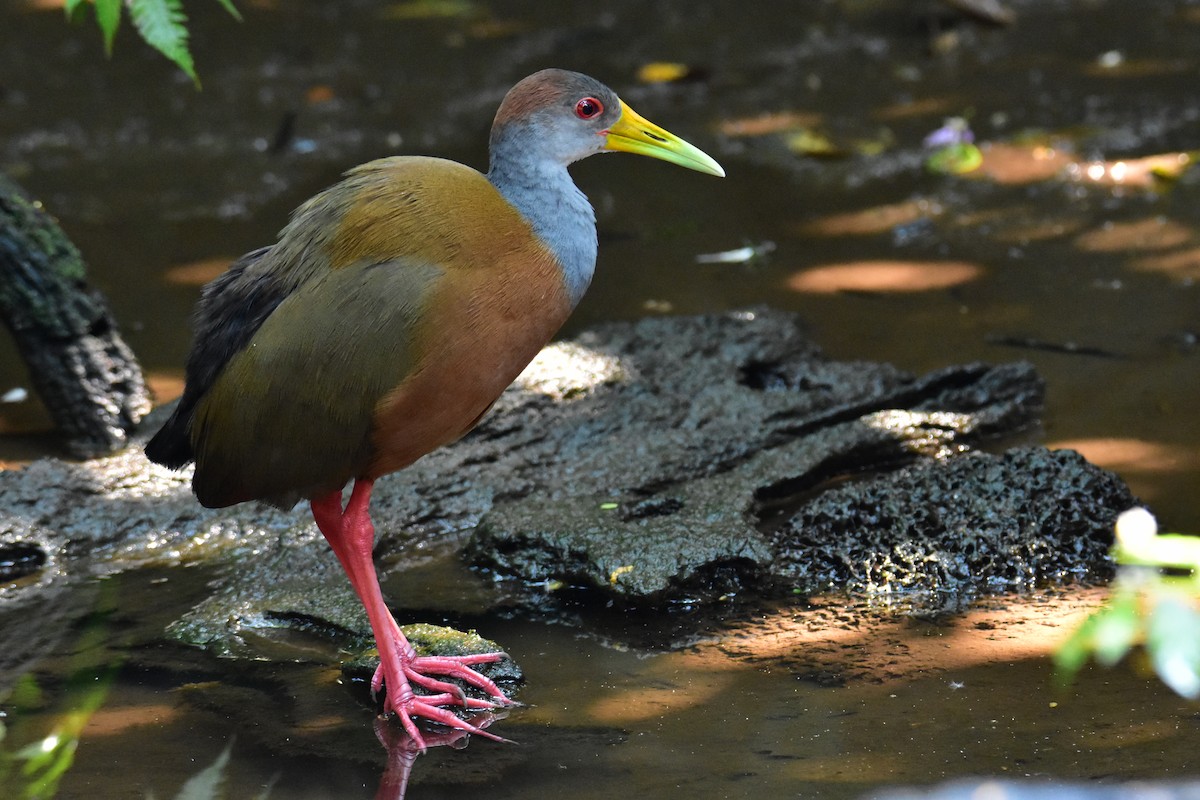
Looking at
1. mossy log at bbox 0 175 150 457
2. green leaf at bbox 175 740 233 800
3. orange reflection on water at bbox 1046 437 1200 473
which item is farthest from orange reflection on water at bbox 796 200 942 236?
green leaf at bbox 175 740 233 800

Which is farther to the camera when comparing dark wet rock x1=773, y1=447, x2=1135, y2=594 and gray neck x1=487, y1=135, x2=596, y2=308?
dark wet rock x1=773, y1=447, x2=1135, y2=594

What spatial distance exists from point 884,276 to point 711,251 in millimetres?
840

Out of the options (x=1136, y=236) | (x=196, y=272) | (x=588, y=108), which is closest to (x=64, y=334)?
(x=196, y=272)

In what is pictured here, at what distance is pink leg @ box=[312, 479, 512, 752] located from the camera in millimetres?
3314

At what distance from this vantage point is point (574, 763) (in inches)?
120

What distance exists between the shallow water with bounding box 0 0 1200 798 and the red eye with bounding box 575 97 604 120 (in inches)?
55.6

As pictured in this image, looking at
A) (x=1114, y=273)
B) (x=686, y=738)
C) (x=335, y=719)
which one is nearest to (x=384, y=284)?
(x=335, y=719)

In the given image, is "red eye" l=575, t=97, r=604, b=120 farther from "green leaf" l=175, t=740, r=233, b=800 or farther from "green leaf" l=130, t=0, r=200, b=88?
"green leaf" l=175, t=740, r=233, b=800

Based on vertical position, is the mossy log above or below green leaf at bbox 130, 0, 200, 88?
below

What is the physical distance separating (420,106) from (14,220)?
4139 mm

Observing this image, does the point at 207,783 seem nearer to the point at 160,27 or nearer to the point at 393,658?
the point at 393,658

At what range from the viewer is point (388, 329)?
324 cm

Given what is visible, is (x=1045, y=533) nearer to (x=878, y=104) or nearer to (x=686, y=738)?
(x=686, y=738)

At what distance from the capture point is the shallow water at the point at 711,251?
309 centimetres
